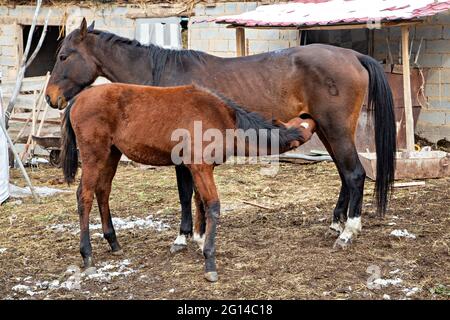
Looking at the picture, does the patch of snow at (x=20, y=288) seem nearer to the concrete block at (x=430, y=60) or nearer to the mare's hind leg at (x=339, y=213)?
the mare's hind leg at (x=339, y=213)

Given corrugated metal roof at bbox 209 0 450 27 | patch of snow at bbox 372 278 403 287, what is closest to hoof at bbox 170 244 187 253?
patch of snow at bbox 372 278 403 287

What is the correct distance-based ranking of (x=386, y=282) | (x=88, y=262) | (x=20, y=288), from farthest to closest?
(x=88, y=262) < (x=20, y=288) < (x=386, y=282)

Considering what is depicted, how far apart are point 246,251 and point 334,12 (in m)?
6.04

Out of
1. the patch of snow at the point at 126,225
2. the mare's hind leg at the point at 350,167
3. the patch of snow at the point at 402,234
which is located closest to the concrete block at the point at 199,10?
the patch of snow at the point at 126,225

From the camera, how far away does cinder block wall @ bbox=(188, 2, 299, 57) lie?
1251cm

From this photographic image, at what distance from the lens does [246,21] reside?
10859 mm

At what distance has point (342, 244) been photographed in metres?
5.99

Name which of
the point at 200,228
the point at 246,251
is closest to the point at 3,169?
the point at 200,228

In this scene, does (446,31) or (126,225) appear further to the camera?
(446,31)

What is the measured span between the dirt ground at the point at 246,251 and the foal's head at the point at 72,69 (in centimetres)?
150

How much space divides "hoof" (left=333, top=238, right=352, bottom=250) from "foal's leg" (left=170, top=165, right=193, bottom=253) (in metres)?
1.37

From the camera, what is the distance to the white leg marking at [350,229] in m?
6.06

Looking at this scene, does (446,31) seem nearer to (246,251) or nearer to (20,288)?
(246,251)

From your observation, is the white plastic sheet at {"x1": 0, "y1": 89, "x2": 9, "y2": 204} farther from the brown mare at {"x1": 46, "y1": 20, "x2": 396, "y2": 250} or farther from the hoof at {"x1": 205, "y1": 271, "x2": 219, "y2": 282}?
the hoof at {"x1": 205, "y1": 271, "x2": 219, "y2": 282}
